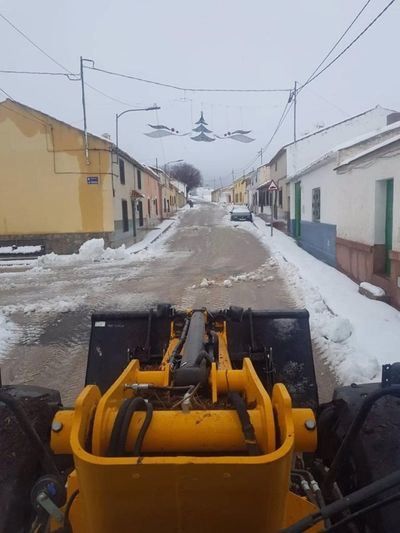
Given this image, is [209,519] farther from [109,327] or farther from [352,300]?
[352,300]

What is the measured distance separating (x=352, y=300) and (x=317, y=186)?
848cm

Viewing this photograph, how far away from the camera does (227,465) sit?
1.37m

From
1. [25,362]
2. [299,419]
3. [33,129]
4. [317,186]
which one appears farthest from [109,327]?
[33,129]

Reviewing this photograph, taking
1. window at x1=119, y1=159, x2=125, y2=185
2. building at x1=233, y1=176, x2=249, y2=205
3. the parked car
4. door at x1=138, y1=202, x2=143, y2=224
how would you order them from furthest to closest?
building at x1=233, y1=176, x2=249, y2=205, the parked car, door at x1=138, y1=202, x2=143, y2=224, window at x1=119, y1=159, x2=125, y2=185

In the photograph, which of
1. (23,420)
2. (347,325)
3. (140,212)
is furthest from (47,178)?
(23,420)

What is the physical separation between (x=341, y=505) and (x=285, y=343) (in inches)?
95.7

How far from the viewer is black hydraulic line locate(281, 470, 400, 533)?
1438 mm

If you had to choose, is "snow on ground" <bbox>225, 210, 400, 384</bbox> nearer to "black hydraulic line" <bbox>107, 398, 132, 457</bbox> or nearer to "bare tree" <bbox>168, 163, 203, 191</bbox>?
"black hydraulic line" <bbox>107, 398, 132, 457</bbox>

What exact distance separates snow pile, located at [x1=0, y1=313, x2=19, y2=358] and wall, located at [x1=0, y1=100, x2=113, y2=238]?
40.8 ft

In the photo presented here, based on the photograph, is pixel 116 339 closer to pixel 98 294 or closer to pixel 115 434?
pixel 115 434

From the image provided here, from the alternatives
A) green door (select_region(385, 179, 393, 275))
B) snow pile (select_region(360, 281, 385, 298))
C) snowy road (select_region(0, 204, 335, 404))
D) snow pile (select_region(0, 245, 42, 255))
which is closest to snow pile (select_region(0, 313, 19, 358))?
snowy road (select_region(0, 204, 335, 404))

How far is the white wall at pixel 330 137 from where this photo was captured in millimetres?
24938

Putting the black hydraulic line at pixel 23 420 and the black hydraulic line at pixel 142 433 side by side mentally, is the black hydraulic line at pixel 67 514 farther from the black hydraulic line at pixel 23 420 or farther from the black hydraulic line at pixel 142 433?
the black hydraulic line at pixel 142 433

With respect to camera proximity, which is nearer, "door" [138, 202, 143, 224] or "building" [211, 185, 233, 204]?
"door" [138, 202, 143, 224]
